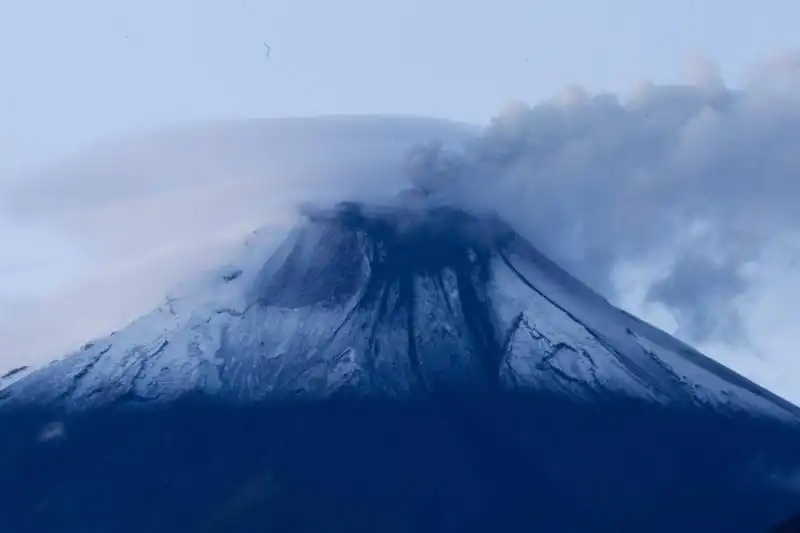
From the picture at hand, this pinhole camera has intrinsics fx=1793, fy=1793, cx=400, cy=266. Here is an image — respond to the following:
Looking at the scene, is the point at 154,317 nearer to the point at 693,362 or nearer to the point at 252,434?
the point at 252,434

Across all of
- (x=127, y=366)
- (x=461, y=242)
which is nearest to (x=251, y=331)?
(x=127, y=366)

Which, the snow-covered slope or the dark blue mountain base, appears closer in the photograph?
the dark blue mountain base

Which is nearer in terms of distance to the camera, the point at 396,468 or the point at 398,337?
the point at 396,468

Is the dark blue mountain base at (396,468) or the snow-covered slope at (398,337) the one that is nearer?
the dark blue mountain base at (396,468)
